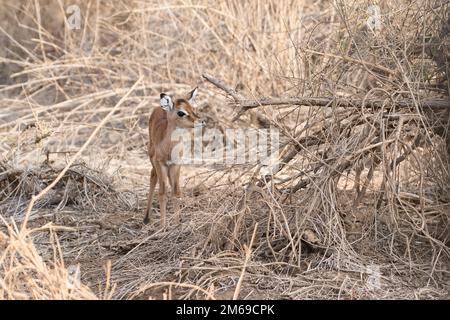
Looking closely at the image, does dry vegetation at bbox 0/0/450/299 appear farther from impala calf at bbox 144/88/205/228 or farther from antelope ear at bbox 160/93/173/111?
antelope ear at bbox 160/93/173/111

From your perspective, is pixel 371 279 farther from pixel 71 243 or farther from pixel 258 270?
pixel 71 243

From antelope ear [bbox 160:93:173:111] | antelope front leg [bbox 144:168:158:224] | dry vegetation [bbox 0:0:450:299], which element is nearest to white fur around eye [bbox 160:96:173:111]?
antelope ear [bbox 160:93:173:111]

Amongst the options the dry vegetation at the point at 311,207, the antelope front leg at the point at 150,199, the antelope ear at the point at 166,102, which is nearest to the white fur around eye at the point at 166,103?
the antelope ear at the point at 166,102

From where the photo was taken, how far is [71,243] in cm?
710

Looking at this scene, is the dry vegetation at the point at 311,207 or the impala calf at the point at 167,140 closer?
the dry vegetation at the point at 311,207

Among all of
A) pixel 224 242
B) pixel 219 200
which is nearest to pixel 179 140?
pixel 219 200

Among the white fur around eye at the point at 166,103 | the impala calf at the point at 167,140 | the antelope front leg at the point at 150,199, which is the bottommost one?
the antelope front leg at the point at 150,199

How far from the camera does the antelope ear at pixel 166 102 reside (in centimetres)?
769

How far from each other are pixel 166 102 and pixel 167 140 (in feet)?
1.30

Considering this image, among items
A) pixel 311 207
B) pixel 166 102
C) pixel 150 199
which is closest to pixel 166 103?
pixel 166 102

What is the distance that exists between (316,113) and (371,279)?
4.79ft

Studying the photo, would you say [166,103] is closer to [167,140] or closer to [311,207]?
[167,140]

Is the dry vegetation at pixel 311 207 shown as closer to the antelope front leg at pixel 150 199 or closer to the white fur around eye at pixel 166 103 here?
the antelope front leg at pixel 150 199

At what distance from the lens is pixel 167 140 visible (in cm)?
790
